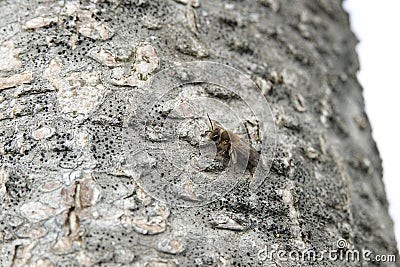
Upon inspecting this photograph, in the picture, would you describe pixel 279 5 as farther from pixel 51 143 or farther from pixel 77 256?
pixel 77 256

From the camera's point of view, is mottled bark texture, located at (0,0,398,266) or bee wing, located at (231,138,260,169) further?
bee wing, located at (231,138,260,169)

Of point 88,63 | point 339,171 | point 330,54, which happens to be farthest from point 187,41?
point 330,54

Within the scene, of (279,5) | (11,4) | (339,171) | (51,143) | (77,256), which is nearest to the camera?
(77,256)

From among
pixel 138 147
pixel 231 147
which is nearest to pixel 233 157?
pixel 231 147

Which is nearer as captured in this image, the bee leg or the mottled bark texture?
the mottled bark texture

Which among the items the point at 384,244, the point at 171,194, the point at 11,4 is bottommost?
the point at 384,244
